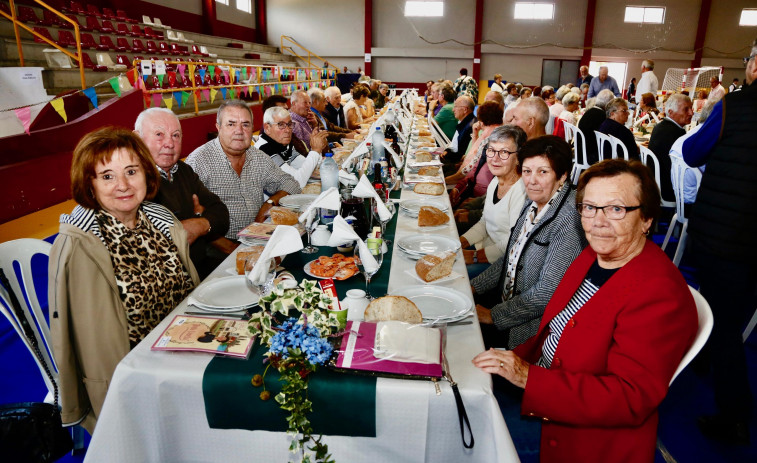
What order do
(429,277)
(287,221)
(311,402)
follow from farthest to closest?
(287,221), (429,277), (311,402)

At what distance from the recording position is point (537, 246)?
5.90 ft

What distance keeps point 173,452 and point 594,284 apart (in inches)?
46.1

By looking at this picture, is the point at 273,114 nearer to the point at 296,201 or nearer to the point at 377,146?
the point at 377,146

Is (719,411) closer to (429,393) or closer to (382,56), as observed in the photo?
(429,393)

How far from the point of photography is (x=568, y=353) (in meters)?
1.24

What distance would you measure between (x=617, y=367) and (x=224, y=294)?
1.13m

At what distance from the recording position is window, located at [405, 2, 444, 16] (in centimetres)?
1747

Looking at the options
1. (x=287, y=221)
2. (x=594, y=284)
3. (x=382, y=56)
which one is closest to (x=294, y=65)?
(x=382, y=56)

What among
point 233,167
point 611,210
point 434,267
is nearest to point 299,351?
point 434,267

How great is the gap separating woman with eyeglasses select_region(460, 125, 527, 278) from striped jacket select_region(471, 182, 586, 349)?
1.86 feet

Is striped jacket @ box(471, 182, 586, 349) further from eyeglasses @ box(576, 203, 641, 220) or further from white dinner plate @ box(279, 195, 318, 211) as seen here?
white dinner plate @ box(279, 195, 318, 211)

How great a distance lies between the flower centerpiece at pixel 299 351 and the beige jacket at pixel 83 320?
609mm

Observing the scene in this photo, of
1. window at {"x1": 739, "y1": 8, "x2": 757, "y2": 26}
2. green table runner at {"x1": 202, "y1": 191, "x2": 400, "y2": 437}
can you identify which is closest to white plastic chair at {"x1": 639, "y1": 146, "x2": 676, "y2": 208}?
green table runner at {"x1": 202, "y1": 191, "x2": 400, "y2": 437}

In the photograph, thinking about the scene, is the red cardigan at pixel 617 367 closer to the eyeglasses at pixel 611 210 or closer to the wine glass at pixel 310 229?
the eyeglasses at pixel 611 210
